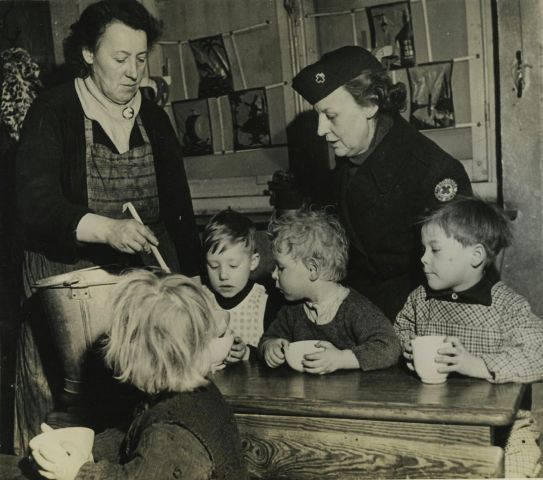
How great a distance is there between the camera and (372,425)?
1.75 meters

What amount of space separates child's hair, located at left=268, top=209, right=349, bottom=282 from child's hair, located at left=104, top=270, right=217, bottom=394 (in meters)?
0.74

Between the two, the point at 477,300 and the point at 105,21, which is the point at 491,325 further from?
the point at 105,21

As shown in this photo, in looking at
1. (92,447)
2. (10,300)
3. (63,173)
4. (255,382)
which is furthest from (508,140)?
(10,300)

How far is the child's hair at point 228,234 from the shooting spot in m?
2.49

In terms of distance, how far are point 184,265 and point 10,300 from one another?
1.12m

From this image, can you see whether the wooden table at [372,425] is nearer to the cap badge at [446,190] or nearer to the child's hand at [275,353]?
the child's hand at [275,353]

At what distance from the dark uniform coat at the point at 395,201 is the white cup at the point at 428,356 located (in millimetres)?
541

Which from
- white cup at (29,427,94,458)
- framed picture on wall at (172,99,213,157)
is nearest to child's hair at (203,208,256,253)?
white cup at (29,427,94,458)

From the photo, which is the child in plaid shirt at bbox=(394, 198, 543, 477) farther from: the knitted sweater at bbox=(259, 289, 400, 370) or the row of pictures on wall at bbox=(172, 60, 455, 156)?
the row of pictures on wall at bbox=(172, 60, 455, 156)

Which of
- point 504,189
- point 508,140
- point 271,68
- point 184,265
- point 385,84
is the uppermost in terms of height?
point 271,68

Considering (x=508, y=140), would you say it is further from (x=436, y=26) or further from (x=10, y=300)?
(x=10, y=300)

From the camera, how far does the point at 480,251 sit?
2105 mm

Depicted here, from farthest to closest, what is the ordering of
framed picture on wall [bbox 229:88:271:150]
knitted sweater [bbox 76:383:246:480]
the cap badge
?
framed picture on wall [bbox 229:88:271:150] < the cap badge < knitted sweater [bbox 76:383:246:480]

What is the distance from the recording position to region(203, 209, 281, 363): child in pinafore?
2.50 m
